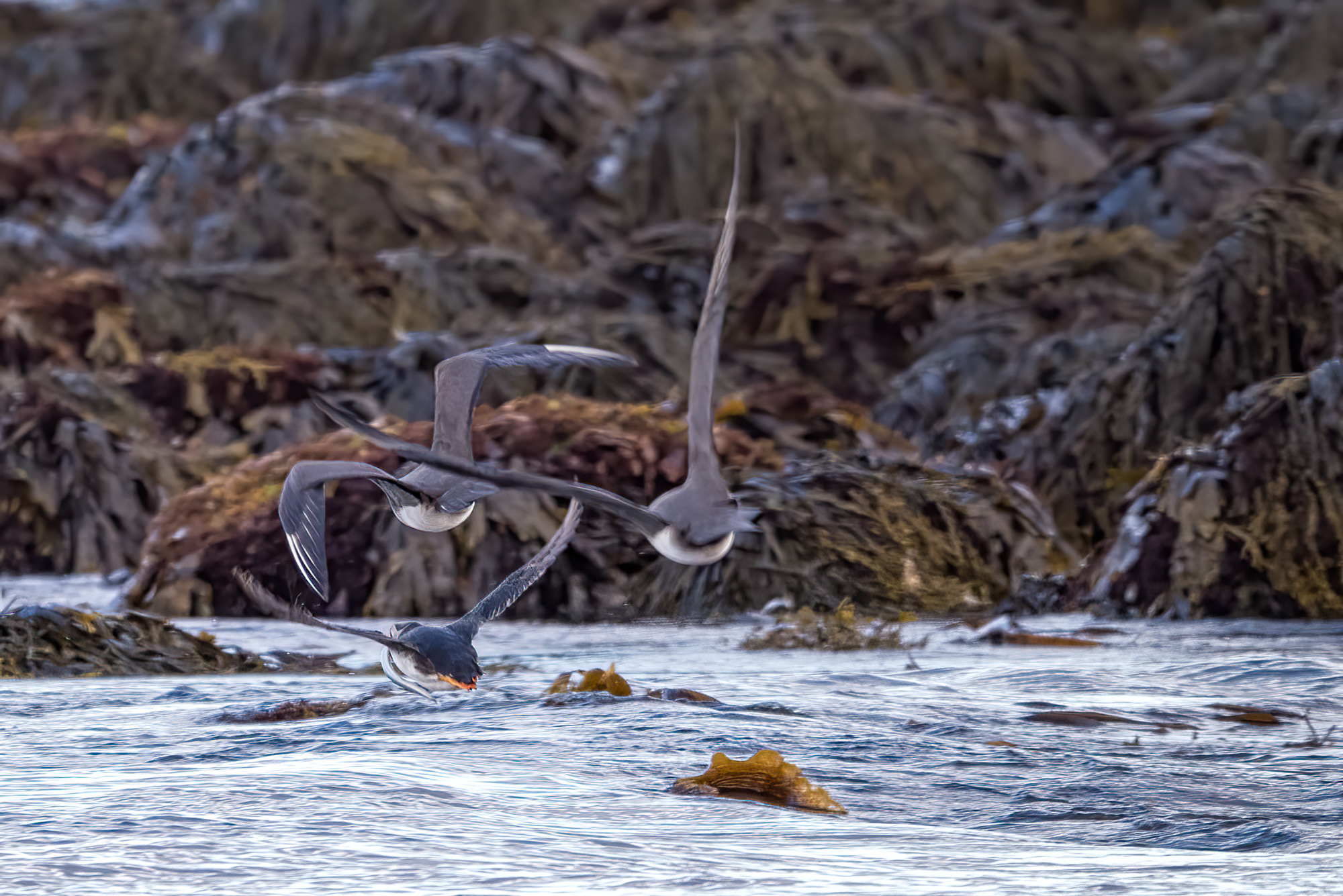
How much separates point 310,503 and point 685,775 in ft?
4.91

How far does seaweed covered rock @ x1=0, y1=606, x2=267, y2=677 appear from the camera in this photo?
6.71 meters

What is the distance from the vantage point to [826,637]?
7922mm

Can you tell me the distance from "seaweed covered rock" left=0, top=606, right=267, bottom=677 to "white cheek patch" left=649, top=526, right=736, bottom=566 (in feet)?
13.5

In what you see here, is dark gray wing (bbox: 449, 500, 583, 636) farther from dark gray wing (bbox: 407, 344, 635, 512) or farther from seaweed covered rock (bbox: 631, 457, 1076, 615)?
seaweed covered rock (bbox: 631, 457, 1076, 615)

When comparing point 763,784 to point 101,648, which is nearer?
point 763,784

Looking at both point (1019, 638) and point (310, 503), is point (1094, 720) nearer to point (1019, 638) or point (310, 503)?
point (1019, 638)

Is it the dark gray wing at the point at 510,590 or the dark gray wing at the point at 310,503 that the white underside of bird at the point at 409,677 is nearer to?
the dark gray wing at the point at 510,590

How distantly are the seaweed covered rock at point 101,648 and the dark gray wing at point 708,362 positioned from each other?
4.11 m

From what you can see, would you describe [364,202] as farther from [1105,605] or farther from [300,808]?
[300,808]

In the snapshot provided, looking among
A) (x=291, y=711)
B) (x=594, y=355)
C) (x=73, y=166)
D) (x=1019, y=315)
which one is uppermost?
(x=73, y=166)

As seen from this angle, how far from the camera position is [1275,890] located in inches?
126

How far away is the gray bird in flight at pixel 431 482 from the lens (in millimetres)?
3484

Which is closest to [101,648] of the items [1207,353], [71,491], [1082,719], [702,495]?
[1082,719]

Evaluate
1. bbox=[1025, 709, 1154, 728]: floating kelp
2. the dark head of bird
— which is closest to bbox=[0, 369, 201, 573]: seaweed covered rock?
the dark head of bird
